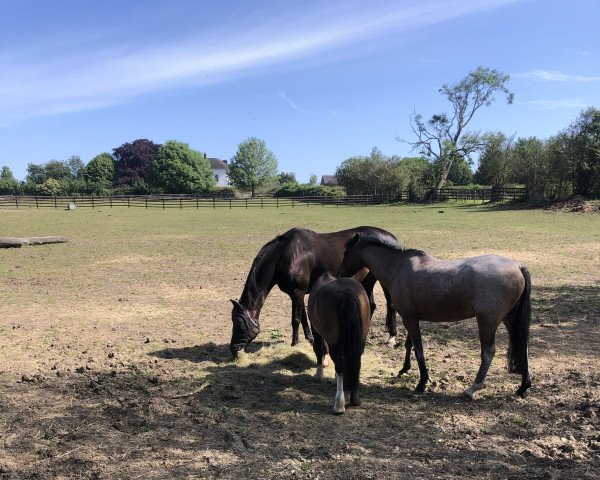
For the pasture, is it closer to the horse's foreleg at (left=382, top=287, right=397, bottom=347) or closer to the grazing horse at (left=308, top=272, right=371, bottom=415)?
the horse's foreleg at (left=382, top=287, right=397, bottom=347)

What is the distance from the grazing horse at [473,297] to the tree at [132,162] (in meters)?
97.6

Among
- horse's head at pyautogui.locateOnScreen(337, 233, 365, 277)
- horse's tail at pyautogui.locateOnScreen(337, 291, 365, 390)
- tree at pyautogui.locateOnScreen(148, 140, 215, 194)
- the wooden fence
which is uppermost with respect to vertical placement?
tree at pyautogui.locateOnScreen(148, 140, 215, 194)

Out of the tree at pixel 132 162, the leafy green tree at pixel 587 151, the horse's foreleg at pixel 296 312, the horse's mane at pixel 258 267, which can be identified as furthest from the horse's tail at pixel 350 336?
the tree at pixel 132 162

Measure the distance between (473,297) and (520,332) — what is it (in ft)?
2.29

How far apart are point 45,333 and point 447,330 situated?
6521 mm

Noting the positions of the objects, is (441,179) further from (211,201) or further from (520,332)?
(520,332)

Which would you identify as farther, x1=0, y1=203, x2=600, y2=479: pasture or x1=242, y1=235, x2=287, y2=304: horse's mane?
x1=242, y1=235, x2=287, y2=304: horse's mane

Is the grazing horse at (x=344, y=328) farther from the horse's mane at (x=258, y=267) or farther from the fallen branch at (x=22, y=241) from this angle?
the fallen branch at (x=22, y=241)

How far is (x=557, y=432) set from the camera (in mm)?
3973

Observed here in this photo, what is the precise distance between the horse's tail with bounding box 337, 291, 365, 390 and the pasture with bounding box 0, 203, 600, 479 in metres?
0.45

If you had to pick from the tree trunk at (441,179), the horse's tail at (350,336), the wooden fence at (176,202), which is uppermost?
the tree trunk at (441,179)

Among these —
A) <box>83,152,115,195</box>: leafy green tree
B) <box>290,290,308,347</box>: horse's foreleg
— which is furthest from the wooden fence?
<box>290,290,308,347</box>: horse's foreleg

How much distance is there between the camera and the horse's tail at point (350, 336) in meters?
4.48

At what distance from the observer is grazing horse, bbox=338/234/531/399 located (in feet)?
15.2
